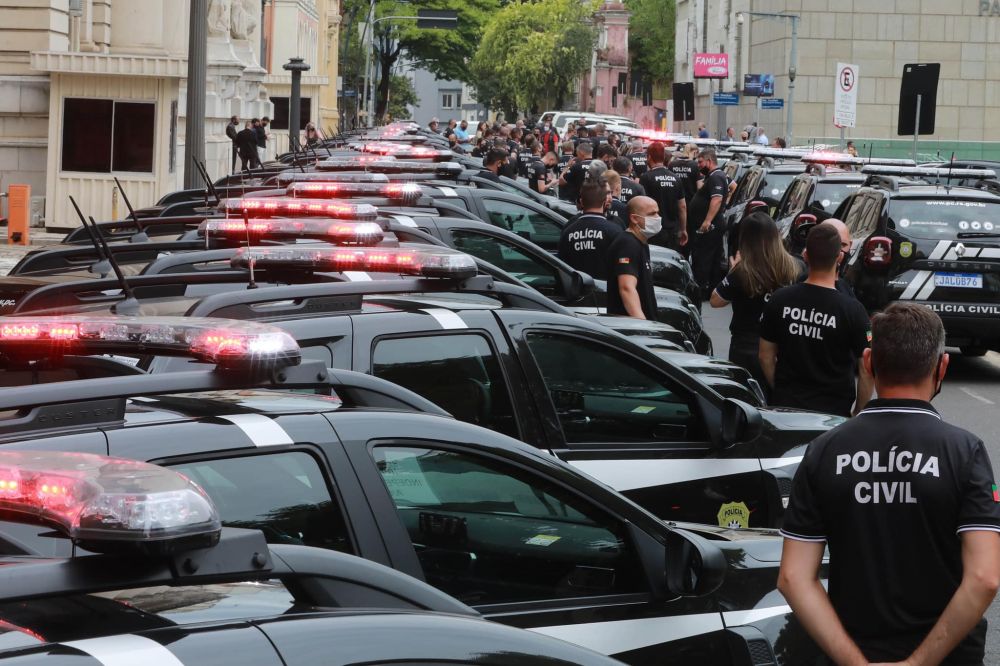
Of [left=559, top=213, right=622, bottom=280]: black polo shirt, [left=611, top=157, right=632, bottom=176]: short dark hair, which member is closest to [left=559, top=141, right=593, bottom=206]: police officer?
[left=611, top=157, right=632, bottom=176]: short dark hair

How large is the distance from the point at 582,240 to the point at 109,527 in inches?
358

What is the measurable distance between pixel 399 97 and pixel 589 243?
115 m

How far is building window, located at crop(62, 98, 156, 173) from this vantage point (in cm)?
2406

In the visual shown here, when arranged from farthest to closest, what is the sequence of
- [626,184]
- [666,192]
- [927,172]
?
[927,172]
[666,192]
[626,184]

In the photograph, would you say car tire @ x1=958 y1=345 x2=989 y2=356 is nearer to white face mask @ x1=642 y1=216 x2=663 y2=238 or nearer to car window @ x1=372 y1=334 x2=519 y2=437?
white face mask @ x1=642 y1=216 x2=663 y2=238

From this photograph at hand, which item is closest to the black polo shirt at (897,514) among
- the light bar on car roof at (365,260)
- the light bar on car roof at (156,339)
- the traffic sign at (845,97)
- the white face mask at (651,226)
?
the light bar on car roof at (156,339)

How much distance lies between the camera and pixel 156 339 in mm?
3375

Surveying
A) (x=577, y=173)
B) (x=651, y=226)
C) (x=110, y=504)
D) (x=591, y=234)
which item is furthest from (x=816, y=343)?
(x=577, y=173)

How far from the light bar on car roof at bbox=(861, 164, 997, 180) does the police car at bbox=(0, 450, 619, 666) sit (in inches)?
591

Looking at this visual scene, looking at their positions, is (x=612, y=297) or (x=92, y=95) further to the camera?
(x=92, y=95)

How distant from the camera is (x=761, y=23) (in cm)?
7569

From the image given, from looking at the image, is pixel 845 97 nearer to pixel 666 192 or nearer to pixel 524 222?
pixel 666 192

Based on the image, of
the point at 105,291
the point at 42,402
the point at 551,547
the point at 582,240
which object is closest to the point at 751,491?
the point at 551,547

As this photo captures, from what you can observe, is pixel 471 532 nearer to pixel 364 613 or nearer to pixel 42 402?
pixel 42 402
